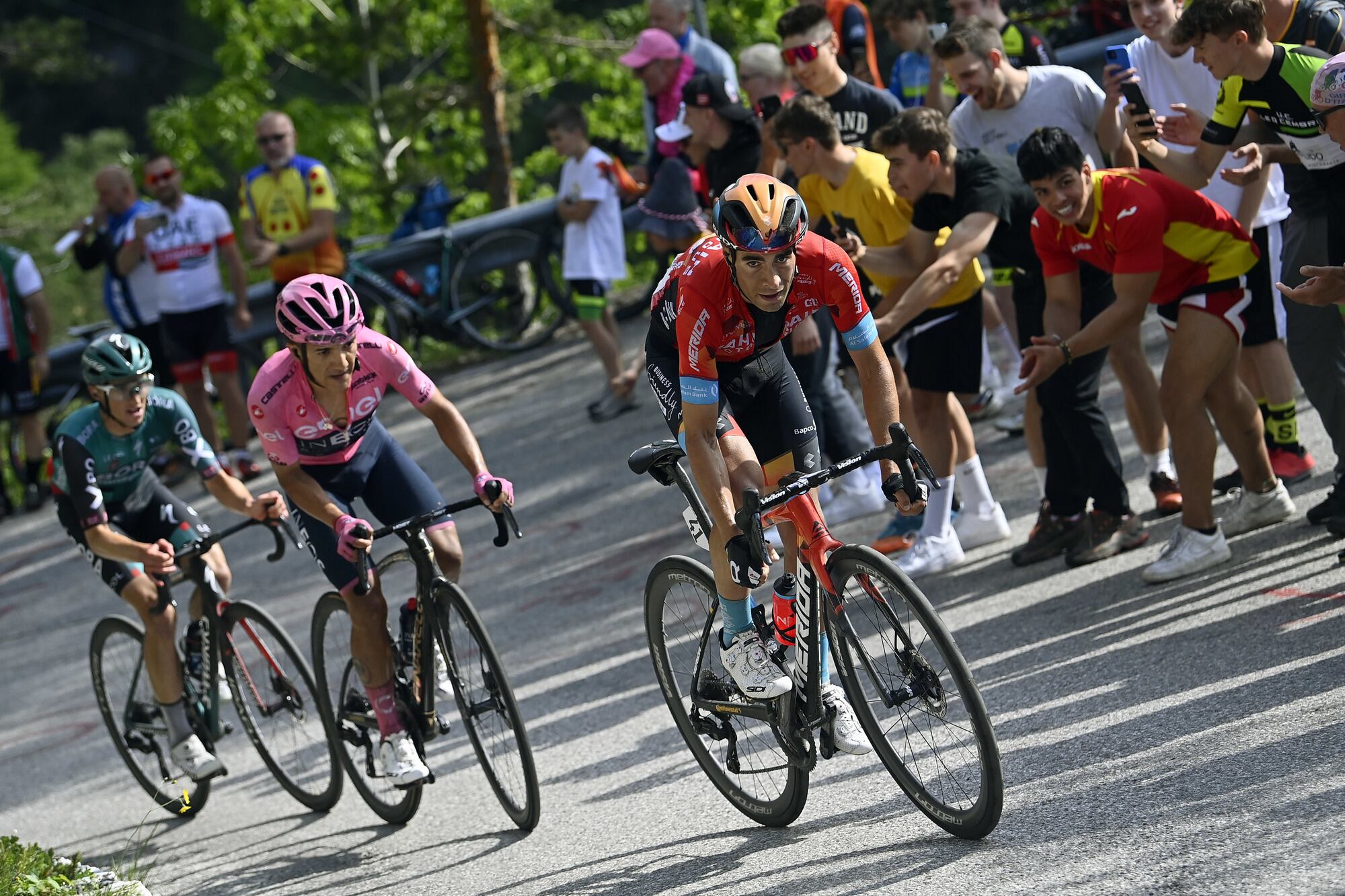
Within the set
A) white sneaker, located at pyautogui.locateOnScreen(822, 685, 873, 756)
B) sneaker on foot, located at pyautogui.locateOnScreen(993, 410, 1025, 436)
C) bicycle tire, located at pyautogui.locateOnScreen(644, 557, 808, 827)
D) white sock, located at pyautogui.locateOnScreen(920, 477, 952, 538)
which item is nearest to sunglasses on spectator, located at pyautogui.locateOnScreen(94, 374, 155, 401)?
bicycle tire, located at pyautogui.locateOnScreen(644, 557, 808, 827)

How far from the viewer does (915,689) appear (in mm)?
4664

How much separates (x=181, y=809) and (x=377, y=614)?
1.77 meters

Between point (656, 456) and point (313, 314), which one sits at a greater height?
point (313, 314)

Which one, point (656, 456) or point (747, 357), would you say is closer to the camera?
point (656, 456)

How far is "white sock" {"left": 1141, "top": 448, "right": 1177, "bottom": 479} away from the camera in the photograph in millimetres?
7543

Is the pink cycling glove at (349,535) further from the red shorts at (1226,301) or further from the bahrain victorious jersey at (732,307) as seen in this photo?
the red shorts at (1226,301)

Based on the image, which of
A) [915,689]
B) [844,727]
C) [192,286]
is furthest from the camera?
[192,286]

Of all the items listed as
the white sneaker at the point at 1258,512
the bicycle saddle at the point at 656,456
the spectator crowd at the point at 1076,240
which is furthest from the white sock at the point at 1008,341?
the bicycle saddle at the point at 656,456

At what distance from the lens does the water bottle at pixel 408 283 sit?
48.2ft

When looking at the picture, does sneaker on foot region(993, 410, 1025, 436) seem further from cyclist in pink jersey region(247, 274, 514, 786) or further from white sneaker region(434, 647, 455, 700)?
white sneaker region(434, 647, 455, 700)

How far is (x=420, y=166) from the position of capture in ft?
79.1

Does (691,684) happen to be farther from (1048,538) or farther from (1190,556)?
(1048,538)

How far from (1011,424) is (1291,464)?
2288mm

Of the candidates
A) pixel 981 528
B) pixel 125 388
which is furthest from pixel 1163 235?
pixel 125 388
